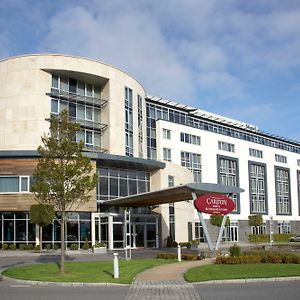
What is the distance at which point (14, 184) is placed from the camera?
131 ft

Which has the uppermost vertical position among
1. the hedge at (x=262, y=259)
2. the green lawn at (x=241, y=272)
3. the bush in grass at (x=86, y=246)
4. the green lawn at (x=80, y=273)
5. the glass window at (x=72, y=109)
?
the glass window at (x=72, y=109)

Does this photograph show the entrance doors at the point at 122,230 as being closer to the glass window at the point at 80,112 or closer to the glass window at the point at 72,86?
the glass window at the point at 80,112

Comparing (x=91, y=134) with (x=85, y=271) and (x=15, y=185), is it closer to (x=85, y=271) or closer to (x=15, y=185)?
(x=15, y=185)

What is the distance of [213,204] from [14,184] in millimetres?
18594

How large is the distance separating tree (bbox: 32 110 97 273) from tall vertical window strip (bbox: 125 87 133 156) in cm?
2823

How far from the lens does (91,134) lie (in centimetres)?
4859

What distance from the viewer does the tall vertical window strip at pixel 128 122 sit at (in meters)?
50.1

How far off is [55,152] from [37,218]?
1731 centimetres

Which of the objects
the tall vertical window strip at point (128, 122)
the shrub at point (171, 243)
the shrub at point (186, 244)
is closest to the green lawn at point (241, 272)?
the shrub at point (171, 243)

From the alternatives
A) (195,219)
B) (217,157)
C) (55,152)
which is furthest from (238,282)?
(217,157)

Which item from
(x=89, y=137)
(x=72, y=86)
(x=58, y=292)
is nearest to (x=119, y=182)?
(x=89, y=137)

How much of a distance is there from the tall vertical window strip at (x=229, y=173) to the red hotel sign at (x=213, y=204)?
39.8 m

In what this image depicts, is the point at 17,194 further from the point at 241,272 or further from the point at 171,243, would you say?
the point at 241,272

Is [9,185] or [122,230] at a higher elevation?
[9,185]
